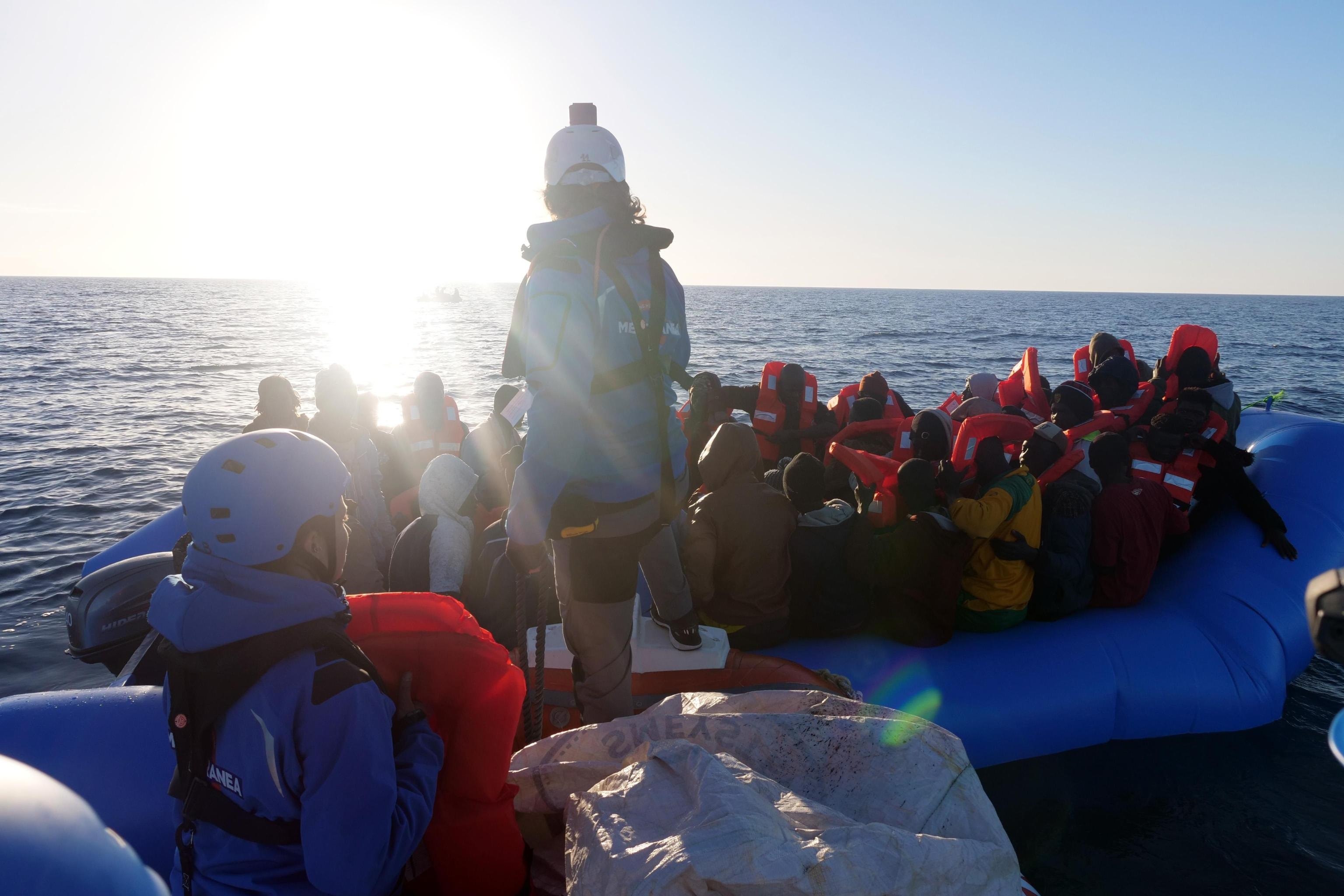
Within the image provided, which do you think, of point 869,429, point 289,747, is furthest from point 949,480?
point 289,747

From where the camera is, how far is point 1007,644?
14.4ft

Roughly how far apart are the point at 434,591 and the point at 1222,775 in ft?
15.7

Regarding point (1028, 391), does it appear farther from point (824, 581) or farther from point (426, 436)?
point (426, 436)

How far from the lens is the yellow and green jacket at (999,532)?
13.7ft

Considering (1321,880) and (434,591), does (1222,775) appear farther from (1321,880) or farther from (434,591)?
(434,591)

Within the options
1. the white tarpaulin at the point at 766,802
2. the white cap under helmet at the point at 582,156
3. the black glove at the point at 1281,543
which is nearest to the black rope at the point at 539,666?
the white tarpaulin at the point at 766,802

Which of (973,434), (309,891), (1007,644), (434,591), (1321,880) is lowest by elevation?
(1321,880)

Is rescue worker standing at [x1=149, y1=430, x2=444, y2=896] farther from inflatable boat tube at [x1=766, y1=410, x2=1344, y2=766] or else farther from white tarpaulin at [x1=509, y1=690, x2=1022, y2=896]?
inflatable boat tube at [x1=766, y1=410, x2=1344, y2=766]

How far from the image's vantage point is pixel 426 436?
659 centimetres

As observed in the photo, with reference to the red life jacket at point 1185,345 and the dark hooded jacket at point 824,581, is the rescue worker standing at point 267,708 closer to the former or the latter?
the dark hooded jacket at point 824,581

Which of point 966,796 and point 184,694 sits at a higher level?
point 184,694

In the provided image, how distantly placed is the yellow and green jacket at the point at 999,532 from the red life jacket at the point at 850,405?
10.1 feet

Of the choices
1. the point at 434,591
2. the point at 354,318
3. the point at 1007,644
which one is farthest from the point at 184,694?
the point at 354,318

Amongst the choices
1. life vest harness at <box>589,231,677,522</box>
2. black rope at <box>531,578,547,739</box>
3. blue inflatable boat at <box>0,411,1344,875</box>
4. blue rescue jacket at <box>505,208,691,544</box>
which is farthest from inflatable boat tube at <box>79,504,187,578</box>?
life vest harness at <box>589,231,677,522</box>
